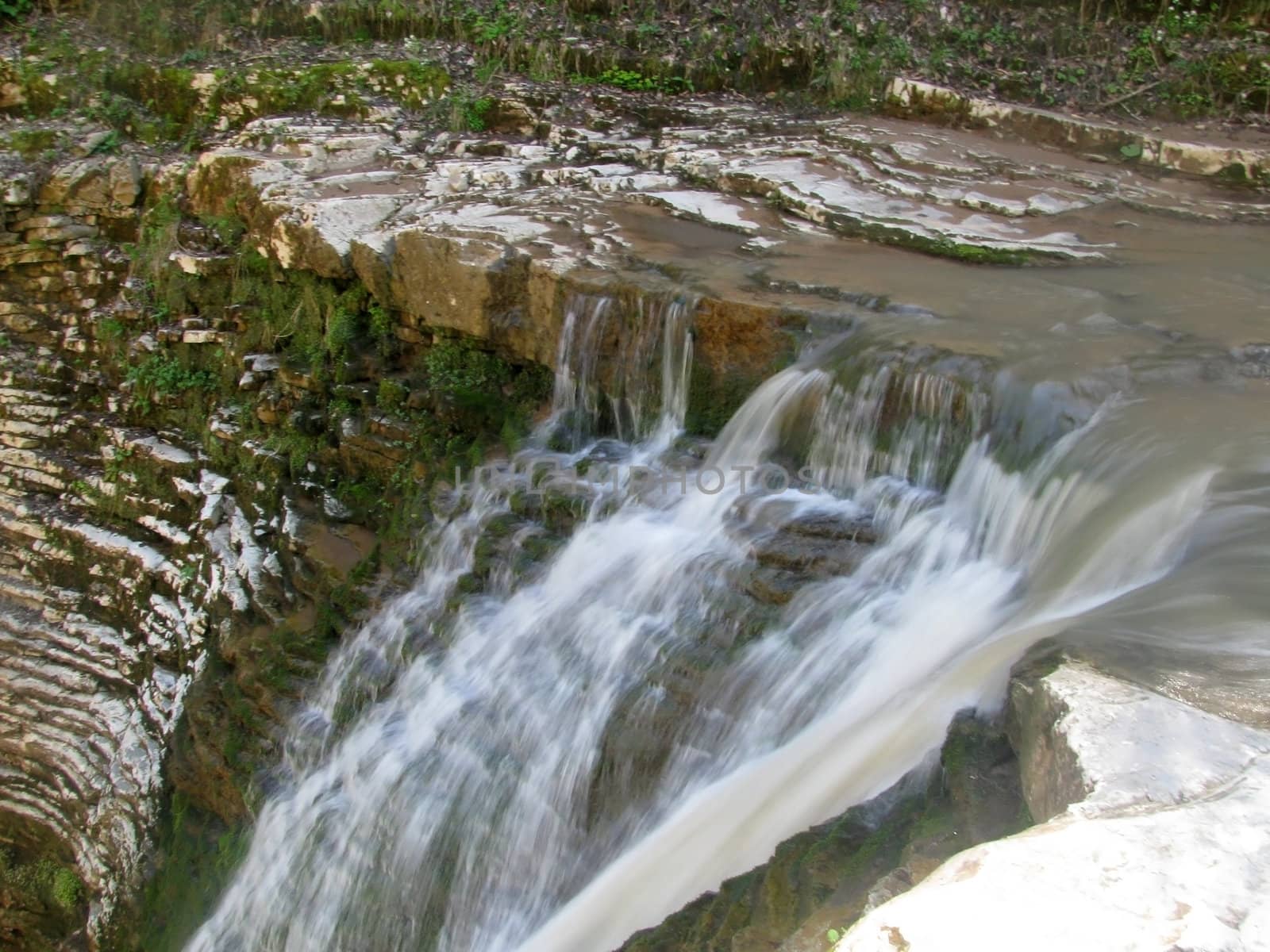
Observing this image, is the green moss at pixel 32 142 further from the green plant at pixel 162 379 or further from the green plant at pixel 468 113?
the green plant at pixel 468 113

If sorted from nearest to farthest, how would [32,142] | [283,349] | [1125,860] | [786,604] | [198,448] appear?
1. [1125,860]
2. [786,604]
3. [283,349]
4. [198,448]
5. [32,142]

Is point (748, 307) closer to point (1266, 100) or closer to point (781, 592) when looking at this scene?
point (781, 592)

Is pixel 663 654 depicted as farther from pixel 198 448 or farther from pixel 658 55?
pixel 658 55

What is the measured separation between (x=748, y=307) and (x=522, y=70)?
4.44 meters

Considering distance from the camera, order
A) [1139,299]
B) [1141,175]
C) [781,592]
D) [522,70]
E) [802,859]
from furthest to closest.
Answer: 1. [522,70]
2. [1141,175]
3. [1139,299]
4. [781,592]
5. [802,859]

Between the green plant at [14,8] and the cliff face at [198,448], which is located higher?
the green plant at [14,8]

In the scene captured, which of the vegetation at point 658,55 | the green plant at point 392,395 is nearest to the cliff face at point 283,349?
the green plant at point 392,395

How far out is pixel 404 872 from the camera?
14.1 ft

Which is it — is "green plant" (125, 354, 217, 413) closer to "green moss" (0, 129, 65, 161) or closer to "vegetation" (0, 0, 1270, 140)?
"vegetation" (0, 0, 1270, 140)

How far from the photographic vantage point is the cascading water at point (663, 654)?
3357mm

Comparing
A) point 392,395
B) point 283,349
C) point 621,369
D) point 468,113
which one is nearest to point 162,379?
point 283,349

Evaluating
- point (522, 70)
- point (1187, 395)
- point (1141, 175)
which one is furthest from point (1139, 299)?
point (522, 70)

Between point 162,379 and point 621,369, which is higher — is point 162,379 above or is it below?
below

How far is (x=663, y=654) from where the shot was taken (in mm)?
3979
